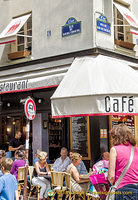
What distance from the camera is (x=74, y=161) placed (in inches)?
305

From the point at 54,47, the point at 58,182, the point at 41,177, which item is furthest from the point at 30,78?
the point at 58,182

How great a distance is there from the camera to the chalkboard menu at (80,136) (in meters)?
9.84

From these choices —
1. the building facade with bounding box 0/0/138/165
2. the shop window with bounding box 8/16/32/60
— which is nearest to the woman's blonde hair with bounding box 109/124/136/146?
the building facade with bounding box 0/0/138/165

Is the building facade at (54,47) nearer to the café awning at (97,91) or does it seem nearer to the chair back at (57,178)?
the café awning at (97,91)

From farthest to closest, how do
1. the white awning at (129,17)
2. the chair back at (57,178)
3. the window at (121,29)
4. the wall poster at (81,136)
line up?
the window at (121,29), the wall poster at (81,136), the white awning at (129,17), the chair back at (57,178)

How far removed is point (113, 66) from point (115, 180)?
4907 mm

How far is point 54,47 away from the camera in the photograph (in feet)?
33.5

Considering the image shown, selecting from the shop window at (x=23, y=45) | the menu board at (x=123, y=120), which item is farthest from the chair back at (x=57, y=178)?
the shop window at (x=23, y=45)

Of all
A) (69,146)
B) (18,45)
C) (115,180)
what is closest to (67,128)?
(69,146)

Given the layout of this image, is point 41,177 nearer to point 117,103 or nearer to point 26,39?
point 117,103

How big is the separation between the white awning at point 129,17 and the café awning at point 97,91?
53.1 inches

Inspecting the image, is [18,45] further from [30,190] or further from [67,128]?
[30,190]

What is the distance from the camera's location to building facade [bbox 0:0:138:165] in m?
9.54

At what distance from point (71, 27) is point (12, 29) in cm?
229
